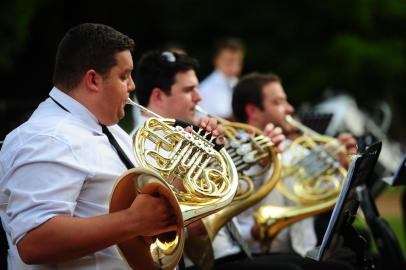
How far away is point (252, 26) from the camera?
17.1 meters

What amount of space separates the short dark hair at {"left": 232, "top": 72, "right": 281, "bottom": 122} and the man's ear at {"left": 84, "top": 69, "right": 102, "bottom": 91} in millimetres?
2422

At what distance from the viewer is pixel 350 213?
4102 mm

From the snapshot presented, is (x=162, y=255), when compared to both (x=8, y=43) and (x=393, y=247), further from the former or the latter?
(x=8, y=43)

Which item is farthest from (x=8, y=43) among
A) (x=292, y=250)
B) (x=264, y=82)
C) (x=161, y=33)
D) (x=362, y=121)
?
(x=161, y=33)

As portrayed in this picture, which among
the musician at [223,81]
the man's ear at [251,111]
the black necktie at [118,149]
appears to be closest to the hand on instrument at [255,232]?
the man's ear at [251,111]

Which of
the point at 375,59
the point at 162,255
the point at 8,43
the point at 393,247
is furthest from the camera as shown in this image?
the point at 375,59

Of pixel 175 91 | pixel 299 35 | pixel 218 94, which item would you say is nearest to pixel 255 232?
pixel 175 91

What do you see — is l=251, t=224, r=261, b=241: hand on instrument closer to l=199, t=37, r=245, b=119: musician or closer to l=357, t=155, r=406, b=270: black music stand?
l=357, t=155, r=406, b=270: black music stand

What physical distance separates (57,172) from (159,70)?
1.82 m

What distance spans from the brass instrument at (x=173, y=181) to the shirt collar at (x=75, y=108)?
0.64 ft

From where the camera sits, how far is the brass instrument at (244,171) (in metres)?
4.43

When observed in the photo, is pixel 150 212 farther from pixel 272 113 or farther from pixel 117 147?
pixel 272 113

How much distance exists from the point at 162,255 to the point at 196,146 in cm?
47

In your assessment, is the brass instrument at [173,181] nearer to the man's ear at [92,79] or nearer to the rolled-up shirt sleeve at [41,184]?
the rolled-up shirt sleeve at [41,184]
